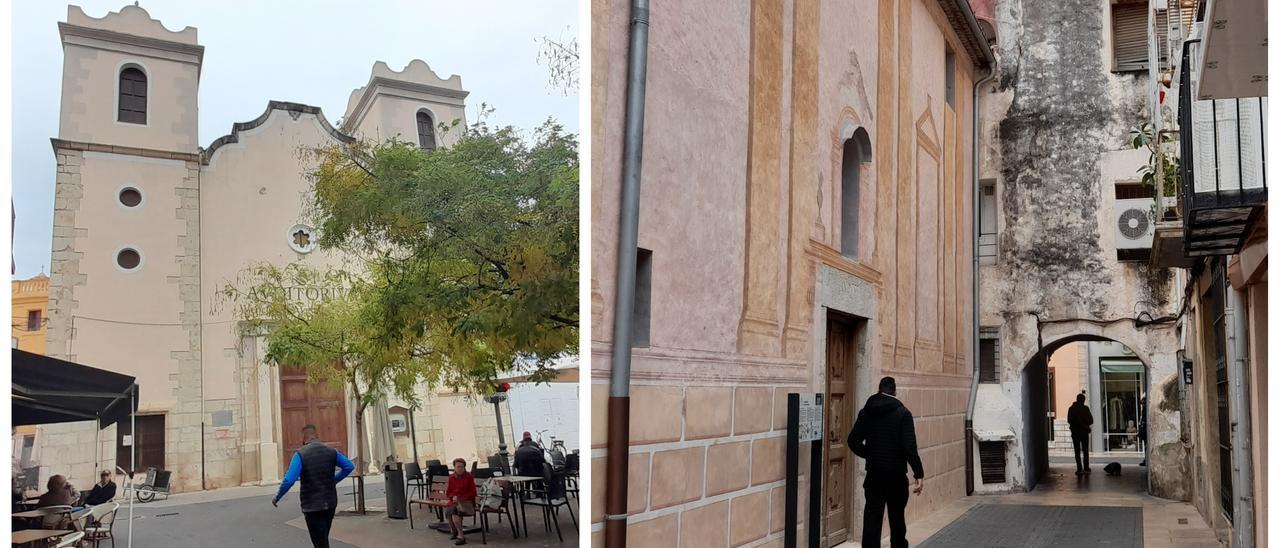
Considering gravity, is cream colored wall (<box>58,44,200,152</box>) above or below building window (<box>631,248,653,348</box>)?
above

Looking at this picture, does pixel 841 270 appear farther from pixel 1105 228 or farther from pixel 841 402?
pixel 1105 228

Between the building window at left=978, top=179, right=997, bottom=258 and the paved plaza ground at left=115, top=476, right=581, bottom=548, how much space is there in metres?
9.06

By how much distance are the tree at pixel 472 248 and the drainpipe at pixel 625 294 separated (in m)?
2.06

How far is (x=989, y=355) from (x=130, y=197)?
1128 cm

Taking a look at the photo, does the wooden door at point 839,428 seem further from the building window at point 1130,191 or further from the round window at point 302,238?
the building window at point 1130,191

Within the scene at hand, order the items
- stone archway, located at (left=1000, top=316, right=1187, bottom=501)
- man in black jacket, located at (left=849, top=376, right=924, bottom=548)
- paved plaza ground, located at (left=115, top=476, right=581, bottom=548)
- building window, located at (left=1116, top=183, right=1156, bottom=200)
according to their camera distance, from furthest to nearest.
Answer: building window, located at (left=1116, top=183, right=1156, bottom=200), stone archway, located at (left=1000, top=316, right=1187, bottom=501), man in black jacket, located at (left=849, top=376, right=924, bottom=548), paved plaza ground, located at (left=115, top=476, right=581, bottom=548)

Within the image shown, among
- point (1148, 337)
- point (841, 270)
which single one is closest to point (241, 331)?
point (841, 270)

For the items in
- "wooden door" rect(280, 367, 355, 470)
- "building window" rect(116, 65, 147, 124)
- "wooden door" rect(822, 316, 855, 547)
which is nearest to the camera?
"building window" rect(116, 65, 147, 124)

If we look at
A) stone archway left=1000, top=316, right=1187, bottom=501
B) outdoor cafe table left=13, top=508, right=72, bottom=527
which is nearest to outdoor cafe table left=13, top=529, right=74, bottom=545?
outdoor cafe table left=13, top=508, right=72, bottom=527

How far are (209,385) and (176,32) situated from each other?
6.95 feet

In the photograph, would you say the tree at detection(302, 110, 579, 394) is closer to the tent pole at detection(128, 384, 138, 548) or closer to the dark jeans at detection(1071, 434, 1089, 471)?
the tent pole at detection(128, 384, 138, 548)

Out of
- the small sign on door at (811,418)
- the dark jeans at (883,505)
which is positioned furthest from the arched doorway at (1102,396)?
the small sign on door at (811,418)

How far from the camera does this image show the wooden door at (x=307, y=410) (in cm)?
744

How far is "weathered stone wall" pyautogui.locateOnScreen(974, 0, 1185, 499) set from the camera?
48.2 feet
